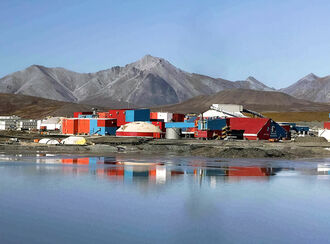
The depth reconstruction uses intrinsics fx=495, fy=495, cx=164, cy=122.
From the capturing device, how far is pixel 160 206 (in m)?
21.4

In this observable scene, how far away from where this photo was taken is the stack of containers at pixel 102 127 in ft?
307

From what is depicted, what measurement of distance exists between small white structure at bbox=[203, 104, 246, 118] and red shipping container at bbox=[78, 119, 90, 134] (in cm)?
2563

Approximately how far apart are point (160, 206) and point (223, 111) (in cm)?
8867

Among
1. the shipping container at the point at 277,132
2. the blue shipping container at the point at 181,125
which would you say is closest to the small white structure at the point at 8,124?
the blue shipping container at the point at 181,125

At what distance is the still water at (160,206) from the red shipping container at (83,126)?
6098 cm

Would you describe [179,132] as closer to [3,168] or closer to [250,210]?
[3,168]

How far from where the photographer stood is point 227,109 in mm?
116062

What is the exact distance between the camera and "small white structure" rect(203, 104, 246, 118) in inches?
4178

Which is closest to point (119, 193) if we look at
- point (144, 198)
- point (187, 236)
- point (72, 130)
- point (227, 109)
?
point (144, 198)

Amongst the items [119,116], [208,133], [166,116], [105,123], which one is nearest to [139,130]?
[105,123]

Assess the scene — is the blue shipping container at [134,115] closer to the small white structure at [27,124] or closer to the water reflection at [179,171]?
the small white structure at [27,124]

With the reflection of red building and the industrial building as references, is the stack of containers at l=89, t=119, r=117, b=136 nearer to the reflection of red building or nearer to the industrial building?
the industrial building

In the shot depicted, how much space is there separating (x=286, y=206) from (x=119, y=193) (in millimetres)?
8029

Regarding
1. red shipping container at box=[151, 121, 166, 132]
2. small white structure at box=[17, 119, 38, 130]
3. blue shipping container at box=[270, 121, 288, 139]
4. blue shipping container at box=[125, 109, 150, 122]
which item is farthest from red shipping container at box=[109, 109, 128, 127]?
small white structure at box=[17, 119, 38, 130]
